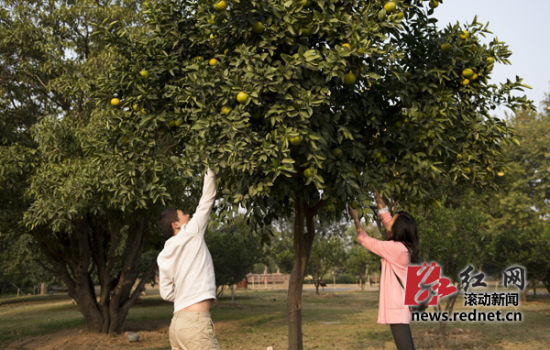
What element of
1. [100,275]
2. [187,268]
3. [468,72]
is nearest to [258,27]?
[468,72]

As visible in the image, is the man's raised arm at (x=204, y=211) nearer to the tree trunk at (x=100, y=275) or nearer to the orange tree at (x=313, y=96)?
the orange tree at (x=313, y=96)

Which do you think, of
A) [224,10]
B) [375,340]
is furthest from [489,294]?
[224,10]

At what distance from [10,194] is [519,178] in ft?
89.2

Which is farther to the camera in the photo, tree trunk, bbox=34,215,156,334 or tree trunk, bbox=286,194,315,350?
tree trunk, bbox=34,215,156,334

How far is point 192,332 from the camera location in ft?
11.9

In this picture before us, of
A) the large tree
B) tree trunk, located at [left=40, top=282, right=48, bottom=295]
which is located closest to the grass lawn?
the large tree

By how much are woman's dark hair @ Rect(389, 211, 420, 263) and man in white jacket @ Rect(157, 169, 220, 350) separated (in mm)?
1887

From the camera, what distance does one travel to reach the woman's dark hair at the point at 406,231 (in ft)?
15.0

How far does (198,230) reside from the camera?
3838 mm

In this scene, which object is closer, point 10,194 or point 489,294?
point 489,294

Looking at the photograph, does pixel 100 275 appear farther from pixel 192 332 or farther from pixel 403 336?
pixel 403 336

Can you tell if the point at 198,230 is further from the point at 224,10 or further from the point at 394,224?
the point at 224,10

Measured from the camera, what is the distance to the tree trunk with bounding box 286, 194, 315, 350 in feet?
22.5

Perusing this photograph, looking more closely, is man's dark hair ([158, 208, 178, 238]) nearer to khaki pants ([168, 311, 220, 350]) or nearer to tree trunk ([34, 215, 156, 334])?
khaki pants ([168, 311, 220, 350])
